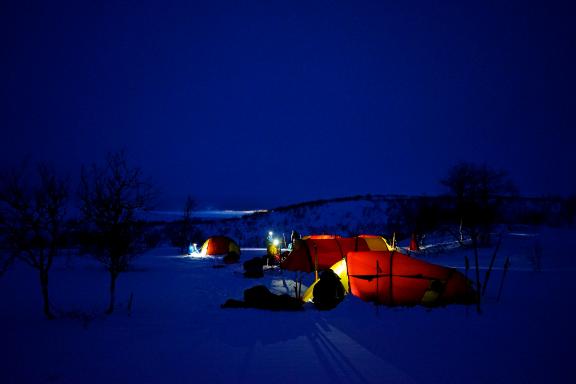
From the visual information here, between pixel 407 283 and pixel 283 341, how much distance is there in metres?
4.92

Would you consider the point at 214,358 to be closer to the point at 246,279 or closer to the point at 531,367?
the point at 531,367

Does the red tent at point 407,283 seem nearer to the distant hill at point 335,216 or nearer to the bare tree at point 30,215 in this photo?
the bare tree at point 30,215

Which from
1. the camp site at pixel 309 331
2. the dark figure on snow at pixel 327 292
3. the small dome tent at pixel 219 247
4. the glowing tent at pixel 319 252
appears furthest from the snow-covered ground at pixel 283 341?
the small dome tent at pixel 219 247

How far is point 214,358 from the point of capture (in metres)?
5.91

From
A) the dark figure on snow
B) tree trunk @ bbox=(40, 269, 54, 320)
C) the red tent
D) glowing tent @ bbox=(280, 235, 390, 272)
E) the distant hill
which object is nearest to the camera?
tree trunk @ bbox=(40, 269, 54, 320)

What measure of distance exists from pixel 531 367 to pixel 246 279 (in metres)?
11.8

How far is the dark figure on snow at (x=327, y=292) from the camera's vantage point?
9438 mm

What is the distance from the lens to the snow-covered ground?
5.33m

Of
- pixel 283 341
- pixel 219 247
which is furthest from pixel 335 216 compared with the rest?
pixel 283 341

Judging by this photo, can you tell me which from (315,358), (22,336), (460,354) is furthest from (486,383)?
(22,336)

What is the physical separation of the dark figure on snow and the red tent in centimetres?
108

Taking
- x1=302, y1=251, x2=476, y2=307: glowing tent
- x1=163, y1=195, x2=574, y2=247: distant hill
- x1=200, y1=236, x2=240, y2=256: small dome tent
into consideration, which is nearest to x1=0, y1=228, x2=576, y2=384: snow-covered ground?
x1=302, y1=251, x2=476, y2=307: glowing tent

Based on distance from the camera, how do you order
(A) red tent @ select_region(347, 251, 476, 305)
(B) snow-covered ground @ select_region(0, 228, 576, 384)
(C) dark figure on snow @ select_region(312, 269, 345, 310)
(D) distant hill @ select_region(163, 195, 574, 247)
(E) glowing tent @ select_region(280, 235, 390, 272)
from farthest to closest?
(D) distant hill @ select_region(163, 195, 574, 247), (E) glowing tent @ select_region(280, 235, 390, 272), (A) red tent @ select_region(347, 251, 476, 305), (C) dark figure on snow @ select_region(312, 269, 345, 310), (B) snow-covered ground @ select_region(0, 228, 576, 384)

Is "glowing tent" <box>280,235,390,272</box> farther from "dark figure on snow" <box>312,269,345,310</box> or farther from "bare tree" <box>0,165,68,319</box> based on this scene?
"bare tree" <box>0,165,68,319</box>
